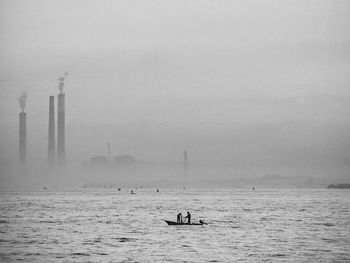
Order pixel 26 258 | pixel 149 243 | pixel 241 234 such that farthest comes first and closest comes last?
pixel 241 234 < pixel 149 243 < pixel 26 258

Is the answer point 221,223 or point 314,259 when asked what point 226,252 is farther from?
point 221,223

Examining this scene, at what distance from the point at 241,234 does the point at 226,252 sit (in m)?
17.3

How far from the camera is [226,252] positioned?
55.1m

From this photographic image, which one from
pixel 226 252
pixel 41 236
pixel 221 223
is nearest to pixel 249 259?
pixel 226 252

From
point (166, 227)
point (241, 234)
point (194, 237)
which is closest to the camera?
point (194, 237)

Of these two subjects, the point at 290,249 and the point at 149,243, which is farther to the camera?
the point at 149,243

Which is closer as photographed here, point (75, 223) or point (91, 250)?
point (91, 250)

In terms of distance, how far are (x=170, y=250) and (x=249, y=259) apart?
26.2 ft

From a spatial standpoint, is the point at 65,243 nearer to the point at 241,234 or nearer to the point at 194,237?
the point at 194,237

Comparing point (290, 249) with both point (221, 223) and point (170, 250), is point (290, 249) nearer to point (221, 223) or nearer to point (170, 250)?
point (170, 250)

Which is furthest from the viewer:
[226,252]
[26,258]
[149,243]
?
[149,243]

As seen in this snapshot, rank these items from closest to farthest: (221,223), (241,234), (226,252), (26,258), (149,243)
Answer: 1. (26,258)
2. (226,252)
3. (149,243)
4. (241,234)
5. (221,223)

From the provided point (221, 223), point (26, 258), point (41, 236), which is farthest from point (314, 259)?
point (221, 223)

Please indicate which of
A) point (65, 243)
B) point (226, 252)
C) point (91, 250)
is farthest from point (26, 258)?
point (226, 252)
